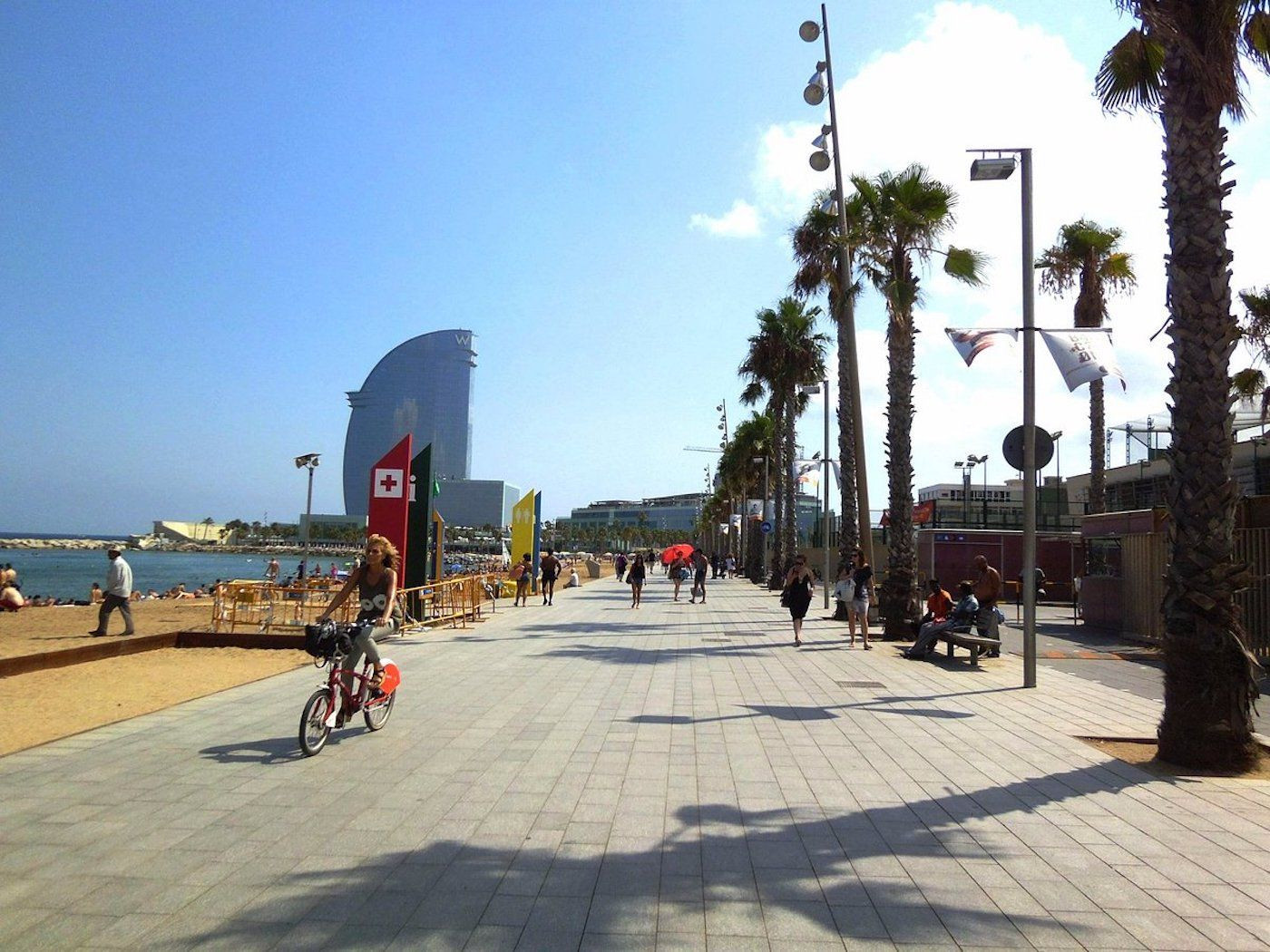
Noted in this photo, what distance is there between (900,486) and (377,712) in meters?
11.7

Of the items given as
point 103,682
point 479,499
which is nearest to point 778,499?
point 103,682

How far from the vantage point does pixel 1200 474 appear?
22.6ft

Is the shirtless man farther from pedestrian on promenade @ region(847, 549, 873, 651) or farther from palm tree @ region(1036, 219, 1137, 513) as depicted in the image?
palm tree @ region(1036, 219, 1137, 513)

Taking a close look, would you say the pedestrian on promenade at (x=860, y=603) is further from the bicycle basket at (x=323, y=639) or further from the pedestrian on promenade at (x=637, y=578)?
the pedestrian on promenade at (x=637, y=578)

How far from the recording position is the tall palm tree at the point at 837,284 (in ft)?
62.3

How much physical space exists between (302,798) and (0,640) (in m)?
14.1

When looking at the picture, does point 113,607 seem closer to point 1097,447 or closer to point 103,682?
point 103,682

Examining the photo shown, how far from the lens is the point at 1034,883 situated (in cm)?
437

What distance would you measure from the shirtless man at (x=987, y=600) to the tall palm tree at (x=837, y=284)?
18.3 feet

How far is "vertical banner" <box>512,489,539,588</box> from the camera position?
30812 millimetres

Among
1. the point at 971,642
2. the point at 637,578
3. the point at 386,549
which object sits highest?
the point at 386,549

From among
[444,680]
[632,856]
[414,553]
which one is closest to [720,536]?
[414,553]

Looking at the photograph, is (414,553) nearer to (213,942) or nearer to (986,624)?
(986,624)

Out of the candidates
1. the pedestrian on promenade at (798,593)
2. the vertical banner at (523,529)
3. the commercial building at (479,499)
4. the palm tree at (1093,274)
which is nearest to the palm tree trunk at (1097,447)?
the palm tree at (1093,274)
